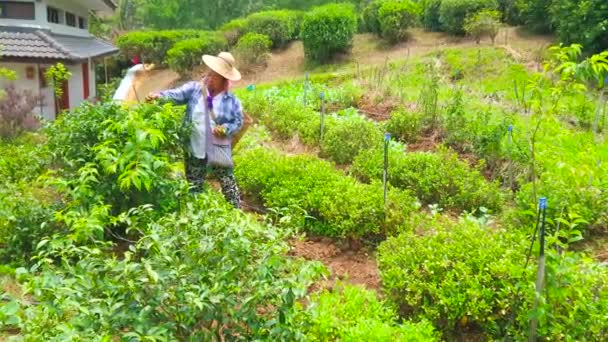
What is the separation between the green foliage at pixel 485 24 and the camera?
17.5 meters

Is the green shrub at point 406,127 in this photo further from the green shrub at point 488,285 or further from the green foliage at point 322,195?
the green shrub at point 488,285

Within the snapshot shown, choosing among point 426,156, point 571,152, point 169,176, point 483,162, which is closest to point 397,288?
point 169,176

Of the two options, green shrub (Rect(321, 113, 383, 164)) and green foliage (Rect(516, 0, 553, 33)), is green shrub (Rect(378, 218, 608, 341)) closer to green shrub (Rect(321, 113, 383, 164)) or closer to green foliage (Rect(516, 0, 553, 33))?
green shrub (Rect(321, 113, 383, 164))

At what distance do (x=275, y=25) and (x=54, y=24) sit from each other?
31.5 feet

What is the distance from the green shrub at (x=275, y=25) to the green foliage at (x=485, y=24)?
825cm

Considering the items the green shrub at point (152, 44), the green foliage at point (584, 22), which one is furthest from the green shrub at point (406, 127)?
the green shrub at point (152, 44)

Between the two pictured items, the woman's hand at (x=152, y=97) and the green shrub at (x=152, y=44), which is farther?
the green shrub at (x=152, y=44)

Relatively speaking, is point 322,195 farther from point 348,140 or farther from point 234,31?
point 234,31

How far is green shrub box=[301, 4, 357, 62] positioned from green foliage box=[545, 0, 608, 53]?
25.3 ft

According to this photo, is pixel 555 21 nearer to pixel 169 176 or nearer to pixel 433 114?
pixel 433 114

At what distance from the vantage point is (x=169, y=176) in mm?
5074

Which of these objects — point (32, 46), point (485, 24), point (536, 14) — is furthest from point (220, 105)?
point (536, 14)

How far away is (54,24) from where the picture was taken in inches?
649

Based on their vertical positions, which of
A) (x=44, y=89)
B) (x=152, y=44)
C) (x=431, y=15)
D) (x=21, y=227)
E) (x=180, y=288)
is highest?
(x=431, y=15)
